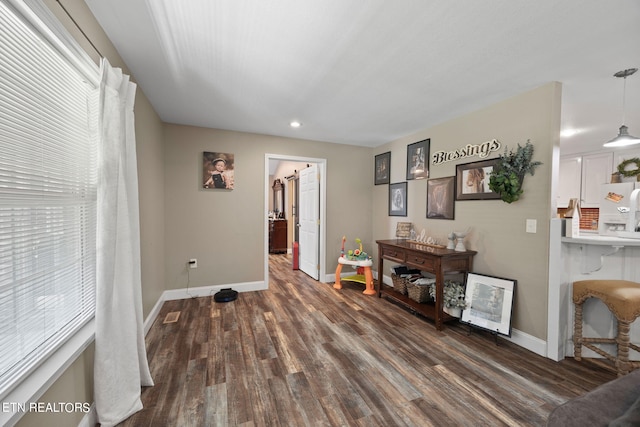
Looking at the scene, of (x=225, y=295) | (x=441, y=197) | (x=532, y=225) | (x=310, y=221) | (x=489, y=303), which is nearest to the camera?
(x=532, y=225)

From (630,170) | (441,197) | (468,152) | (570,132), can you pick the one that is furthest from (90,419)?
(630,170)

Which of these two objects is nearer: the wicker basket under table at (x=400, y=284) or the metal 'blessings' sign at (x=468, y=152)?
the metal 'blessings' sign at (x=468, y=152)

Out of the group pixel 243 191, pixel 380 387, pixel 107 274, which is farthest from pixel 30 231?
pixel 243 191

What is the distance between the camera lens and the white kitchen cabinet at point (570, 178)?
15.0ft

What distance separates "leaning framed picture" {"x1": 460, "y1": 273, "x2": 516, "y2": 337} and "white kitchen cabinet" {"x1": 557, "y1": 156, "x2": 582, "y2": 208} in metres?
3.68

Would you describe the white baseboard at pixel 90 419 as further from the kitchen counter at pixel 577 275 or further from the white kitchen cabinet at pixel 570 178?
the white kitchen cabinet at pixel 570 178

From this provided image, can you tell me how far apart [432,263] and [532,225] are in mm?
940

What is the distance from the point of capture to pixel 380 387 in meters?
1.80

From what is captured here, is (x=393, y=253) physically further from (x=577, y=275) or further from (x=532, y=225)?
(x=577, y=275)

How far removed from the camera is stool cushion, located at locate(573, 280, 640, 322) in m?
1.80

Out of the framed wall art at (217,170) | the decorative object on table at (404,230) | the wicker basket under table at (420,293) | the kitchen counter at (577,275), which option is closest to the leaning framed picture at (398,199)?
the decorative object on table at (404,230)

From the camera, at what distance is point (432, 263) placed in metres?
2.72

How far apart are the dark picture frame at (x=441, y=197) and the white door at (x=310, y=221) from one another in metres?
1.78

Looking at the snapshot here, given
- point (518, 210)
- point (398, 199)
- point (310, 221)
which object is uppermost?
point (398, 199)
